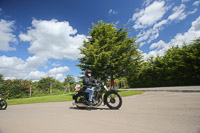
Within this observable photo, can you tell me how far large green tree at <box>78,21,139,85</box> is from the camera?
1452 centimetres

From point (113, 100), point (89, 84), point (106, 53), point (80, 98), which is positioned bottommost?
point (113, 100)

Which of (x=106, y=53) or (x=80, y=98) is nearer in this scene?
(x=80, y=98)

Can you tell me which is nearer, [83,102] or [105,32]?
[83,102]

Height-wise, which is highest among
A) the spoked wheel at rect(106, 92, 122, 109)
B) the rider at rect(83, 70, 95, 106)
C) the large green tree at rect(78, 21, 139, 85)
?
the large green tree at rect(78, 21, 139, 85)

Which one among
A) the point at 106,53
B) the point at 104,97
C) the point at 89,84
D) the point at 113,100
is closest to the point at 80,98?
the point at 89,84

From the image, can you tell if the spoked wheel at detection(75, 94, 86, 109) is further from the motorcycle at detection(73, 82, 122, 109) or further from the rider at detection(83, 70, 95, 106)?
the rider at detection(83, 70, 95, 106)

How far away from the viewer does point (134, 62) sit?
52.3ft

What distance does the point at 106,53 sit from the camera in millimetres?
13930

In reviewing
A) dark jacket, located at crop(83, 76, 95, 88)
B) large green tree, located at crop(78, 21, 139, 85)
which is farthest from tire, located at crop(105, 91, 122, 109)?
large green tree, located at crop(78, 21, 139, 85)

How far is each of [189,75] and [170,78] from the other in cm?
299

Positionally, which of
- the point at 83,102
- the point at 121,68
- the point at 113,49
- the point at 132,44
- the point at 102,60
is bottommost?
the point at 83,102

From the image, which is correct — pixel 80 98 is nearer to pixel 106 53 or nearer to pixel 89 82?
pixel 89 82

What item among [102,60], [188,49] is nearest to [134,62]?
[102,60]

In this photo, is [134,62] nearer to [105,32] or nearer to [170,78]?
[105,32]
